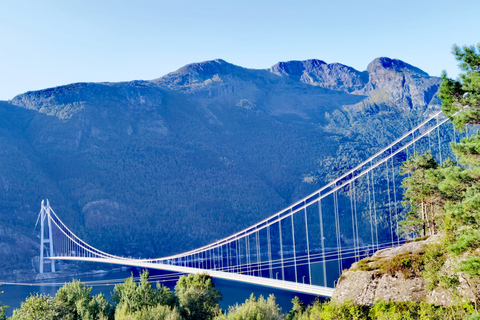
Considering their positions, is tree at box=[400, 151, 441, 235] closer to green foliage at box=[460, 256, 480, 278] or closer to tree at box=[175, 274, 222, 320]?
green foliage at box=[460, 256, 480, 278]

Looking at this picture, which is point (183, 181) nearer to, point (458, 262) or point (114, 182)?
point (114, 182)

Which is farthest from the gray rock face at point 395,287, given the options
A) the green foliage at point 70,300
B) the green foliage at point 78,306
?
the green foliage at point 70,300

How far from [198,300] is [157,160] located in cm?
11107

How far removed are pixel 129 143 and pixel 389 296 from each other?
128962mm

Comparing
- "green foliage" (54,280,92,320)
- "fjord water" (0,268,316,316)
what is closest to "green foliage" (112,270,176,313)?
"green foliage" (54,280,92,320)

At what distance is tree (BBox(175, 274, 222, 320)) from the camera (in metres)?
22.9

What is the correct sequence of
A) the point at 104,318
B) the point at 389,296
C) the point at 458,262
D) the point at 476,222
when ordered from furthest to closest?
1. the point at 104,318
2. the point at 389,296
3. the point at 458,262
4. the point at 476,222

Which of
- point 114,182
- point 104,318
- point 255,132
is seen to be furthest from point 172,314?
point 255,132

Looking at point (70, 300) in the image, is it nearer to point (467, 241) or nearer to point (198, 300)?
point (198, 300)

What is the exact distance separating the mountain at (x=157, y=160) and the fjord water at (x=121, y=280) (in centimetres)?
1056

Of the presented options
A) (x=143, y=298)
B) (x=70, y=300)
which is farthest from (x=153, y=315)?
(x=70, y=300)

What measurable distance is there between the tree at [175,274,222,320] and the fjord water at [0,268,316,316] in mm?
11465

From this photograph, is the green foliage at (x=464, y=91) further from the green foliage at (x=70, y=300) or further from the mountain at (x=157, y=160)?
the mountain at (x=157, y=160)

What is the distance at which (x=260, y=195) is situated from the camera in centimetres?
12862
